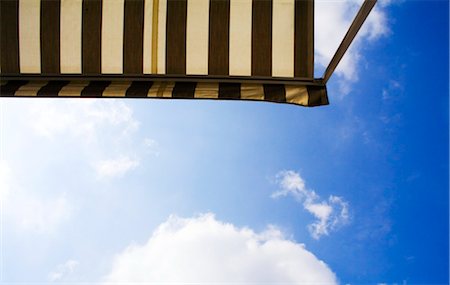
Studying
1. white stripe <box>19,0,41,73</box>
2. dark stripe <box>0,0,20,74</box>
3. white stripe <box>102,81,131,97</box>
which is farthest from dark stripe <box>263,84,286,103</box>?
dark stripe <box>0,0,20,74</box>

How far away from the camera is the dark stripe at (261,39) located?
324 cm

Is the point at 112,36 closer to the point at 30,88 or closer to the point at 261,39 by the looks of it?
the point at 30,88

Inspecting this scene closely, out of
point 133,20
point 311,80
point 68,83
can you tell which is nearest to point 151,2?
point 133,20

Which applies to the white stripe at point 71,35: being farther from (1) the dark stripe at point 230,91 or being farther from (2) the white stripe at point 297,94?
(2) the white stripe at point 297,94

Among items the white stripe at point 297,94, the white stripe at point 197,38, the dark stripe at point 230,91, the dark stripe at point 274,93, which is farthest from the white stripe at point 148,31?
the white stripe at point 297,94

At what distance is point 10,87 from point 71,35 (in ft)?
2.02

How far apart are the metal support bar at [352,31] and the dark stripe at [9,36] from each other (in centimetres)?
242

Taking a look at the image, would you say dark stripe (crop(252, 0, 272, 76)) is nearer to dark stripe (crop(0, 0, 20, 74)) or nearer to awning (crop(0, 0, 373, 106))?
awning (crop(0, 0, 373, 106))

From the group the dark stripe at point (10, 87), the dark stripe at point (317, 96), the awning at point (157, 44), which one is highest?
the awning at point (157, 44)

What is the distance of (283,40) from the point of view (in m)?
3.25

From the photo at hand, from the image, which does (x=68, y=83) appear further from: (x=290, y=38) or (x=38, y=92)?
(x=290, y=38)

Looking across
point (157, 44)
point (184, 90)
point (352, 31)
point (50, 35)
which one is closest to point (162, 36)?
point (157, 44)

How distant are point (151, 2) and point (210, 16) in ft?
1.58

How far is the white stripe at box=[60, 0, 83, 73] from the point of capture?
3305 mm
